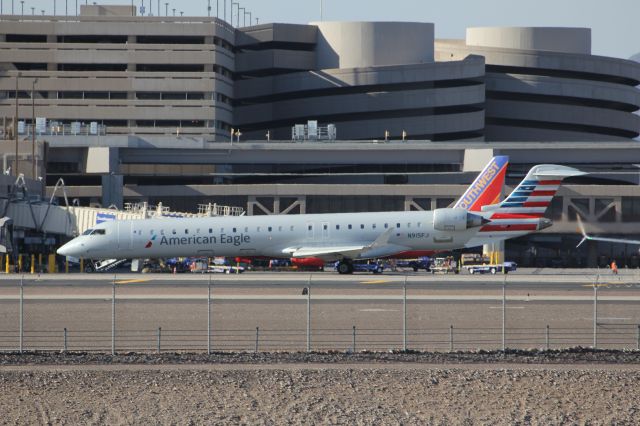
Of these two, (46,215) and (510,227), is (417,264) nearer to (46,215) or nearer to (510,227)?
(510,227)

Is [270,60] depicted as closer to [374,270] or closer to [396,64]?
[396,64]

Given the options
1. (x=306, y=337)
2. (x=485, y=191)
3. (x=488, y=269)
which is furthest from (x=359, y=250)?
(x=306, y=337)

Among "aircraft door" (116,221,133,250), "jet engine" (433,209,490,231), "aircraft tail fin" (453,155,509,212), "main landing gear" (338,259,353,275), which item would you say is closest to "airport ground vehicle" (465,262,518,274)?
"aircraft tail fin" (453,155,509,212)

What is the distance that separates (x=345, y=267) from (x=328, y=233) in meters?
2.36

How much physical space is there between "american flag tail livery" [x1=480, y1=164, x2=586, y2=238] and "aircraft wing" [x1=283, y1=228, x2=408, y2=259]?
606cm

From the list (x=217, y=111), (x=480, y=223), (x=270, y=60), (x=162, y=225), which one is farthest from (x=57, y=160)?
(x=480, y=223)

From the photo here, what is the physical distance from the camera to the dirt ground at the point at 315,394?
36.2 m

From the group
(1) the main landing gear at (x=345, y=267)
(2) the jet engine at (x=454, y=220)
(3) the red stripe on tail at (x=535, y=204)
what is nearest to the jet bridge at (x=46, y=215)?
(1) the main landing gear at (x=345, y=267)

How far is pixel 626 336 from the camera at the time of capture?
153ft

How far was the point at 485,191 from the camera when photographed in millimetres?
83438

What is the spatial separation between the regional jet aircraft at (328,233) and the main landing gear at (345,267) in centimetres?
6

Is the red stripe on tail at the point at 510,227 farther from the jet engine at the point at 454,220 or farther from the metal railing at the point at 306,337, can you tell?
the metal railing at the point at 306,337

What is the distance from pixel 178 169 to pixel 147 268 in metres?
39.8

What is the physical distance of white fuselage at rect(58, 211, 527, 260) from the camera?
261 ft
